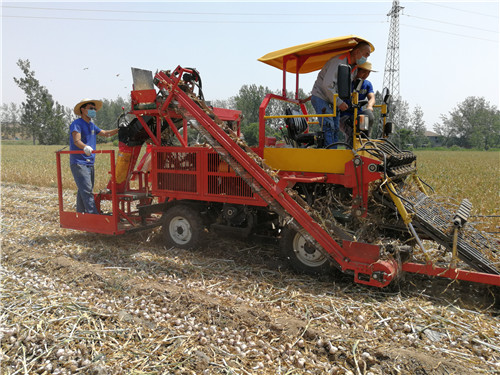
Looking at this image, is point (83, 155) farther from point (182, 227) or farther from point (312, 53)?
point (312, 53)

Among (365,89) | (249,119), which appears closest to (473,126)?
(249,119)

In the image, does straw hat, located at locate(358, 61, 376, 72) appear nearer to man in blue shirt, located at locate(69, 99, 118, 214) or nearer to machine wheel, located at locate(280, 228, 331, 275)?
machine wheel, located at locate(280, 228, 331, 275)

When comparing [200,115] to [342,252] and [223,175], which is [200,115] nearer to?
[223,175]

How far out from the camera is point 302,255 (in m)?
4.80

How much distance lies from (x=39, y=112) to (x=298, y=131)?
196ft

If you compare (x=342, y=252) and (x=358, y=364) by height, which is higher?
(x=342, y=252)

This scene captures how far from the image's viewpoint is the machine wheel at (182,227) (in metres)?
5.75

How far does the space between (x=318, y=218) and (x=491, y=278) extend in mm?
1794

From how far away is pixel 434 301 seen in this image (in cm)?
400

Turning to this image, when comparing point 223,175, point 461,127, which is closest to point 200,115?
point 223,175

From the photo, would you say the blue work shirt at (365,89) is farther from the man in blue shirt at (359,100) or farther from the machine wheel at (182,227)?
the machine wheel at (182,227)

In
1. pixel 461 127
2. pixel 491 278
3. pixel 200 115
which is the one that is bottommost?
pixel 491 278

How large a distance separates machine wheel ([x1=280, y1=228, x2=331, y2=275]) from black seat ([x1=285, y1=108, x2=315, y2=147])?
1.34 metres

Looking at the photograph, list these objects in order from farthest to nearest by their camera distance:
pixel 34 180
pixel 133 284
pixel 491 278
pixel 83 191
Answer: pixel 34 180 → pixel 83 191 → pixel 133 284 → pixel 491 278
